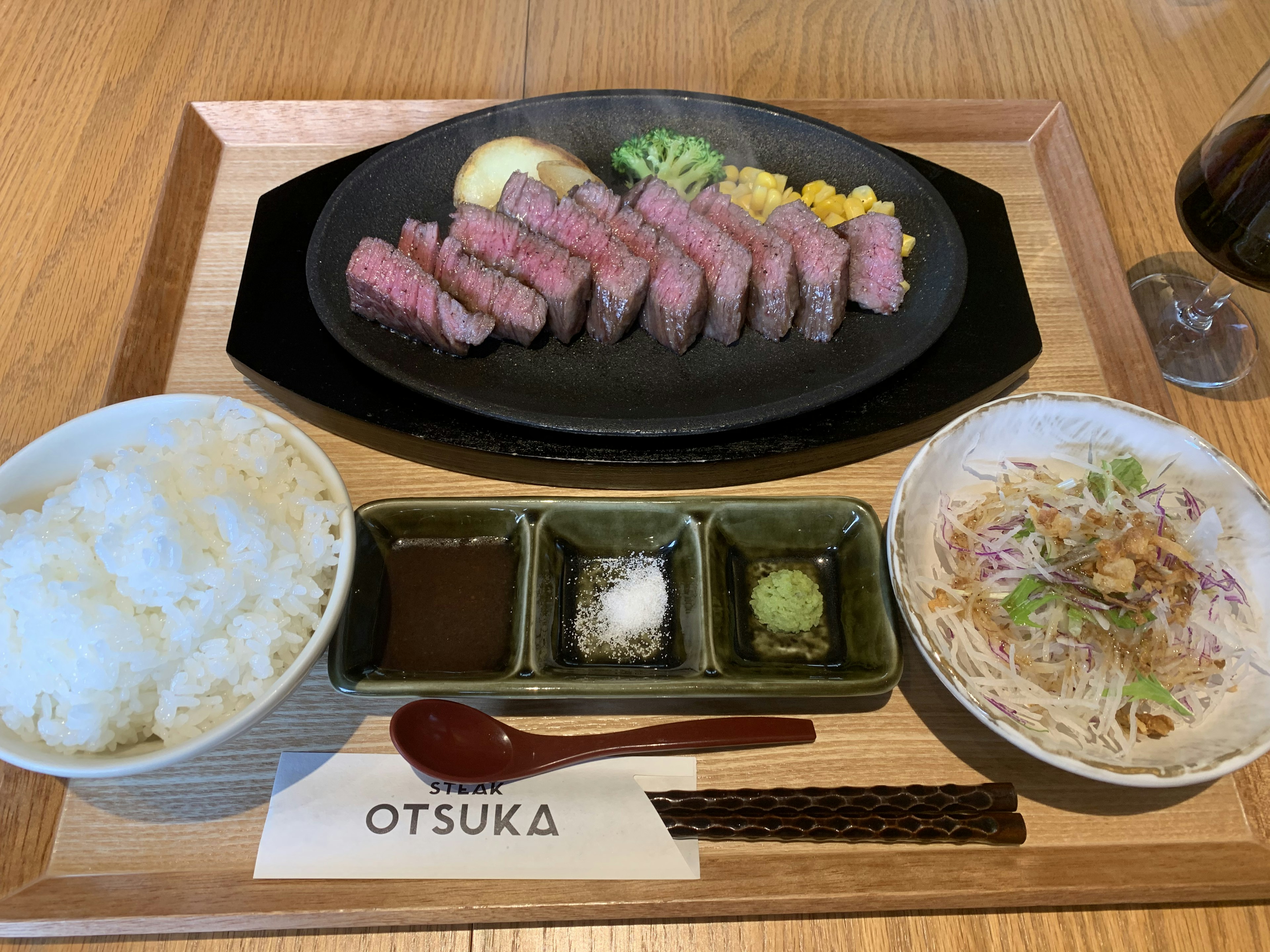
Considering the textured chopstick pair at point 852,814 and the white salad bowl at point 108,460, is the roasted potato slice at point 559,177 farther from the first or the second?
the textured chopstick pair at point 852,814

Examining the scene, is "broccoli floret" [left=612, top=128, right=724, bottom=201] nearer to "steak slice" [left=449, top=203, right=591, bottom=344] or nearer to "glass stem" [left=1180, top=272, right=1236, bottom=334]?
"steak slice" [left=449, top=203, right=591, bottom=344]

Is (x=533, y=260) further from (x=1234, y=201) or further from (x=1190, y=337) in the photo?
(x=1190, y=337)

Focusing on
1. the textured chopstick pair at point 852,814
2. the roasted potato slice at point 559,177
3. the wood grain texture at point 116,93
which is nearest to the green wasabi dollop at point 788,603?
the textured chopstick pair at point 852,814

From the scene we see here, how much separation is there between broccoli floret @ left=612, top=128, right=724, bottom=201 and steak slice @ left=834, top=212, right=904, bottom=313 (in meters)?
0.59

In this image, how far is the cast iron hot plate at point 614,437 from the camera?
6.81ft

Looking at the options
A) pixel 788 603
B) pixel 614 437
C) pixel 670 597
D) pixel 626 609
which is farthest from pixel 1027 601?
pixel 614 437

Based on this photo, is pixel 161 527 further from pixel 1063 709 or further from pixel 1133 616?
pixel 1133 616

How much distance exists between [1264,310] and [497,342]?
8.35 feet

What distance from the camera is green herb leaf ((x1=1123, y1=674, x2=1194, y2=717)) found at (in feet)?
5.16

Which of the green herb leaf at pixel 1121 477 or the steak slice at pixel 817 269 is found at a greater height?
the steak slice at pixel 817 269

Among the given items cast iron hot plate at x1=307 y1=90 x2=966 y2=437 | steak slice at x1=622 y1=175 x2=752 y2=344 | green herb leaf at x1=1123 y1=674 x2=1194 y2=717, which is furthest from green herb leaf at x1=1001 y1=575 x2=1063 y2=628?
steak slice at x1=622 y1=175 x2=752 y2=344

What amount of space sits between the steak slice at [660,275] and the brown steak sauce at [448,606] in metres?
0.86

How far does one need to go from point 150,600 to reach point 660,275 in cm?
158

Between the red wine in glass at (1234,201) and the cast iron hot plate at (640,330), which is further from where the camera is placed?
the cast iron hot plate at (640,330)
